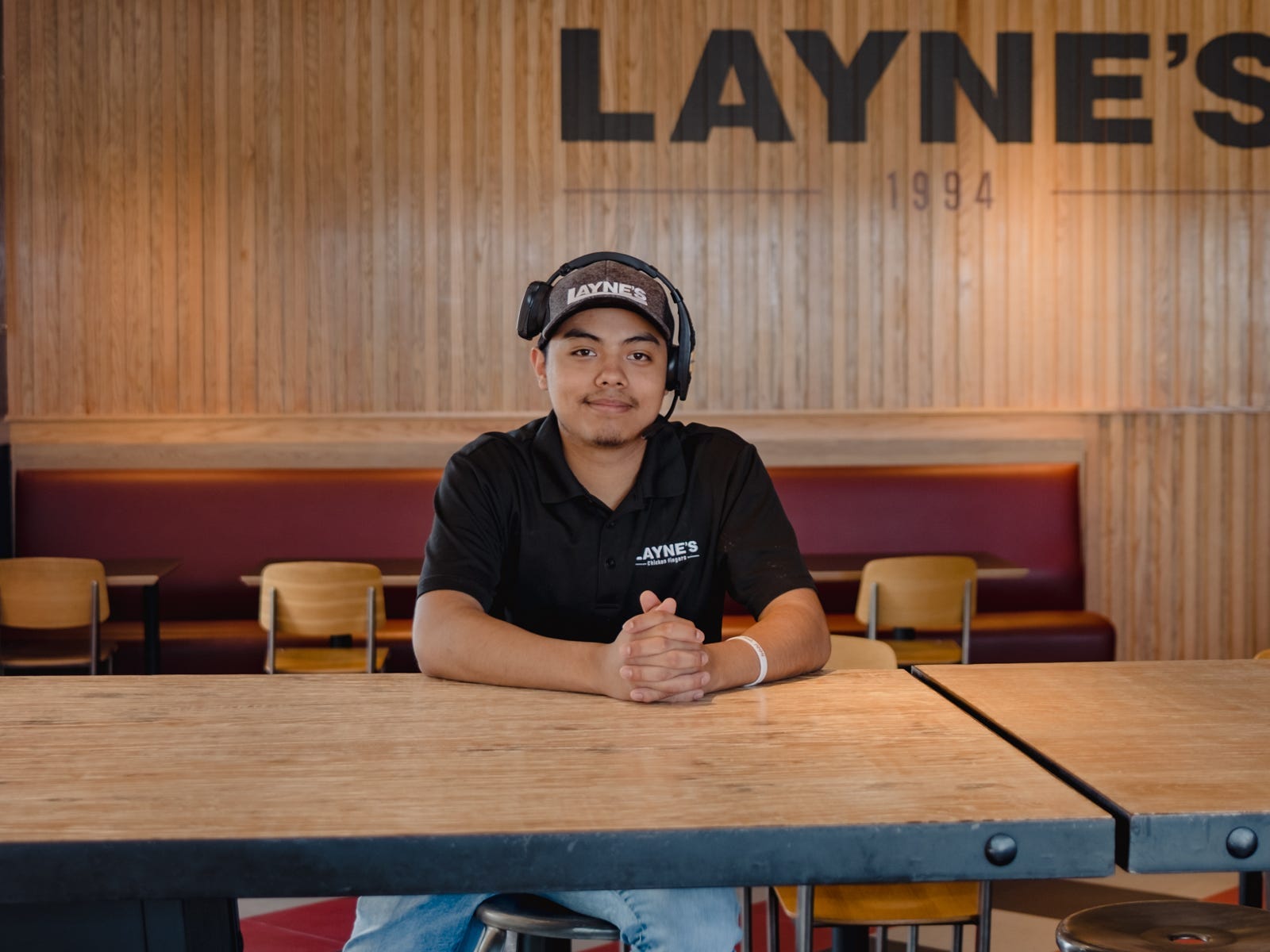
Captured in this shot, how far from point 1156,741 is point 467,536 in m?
1.13

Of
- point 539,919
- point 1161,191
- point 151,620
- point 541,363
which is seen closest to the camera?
point 539,919

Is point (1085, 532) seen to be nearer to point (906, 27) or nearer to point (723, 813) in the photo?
point (906, 27)

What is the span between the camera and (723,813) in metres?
1.24

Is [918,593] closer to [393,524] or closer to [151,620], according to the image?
[393,524]

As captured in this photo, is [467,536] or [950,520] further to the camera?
[950,520]

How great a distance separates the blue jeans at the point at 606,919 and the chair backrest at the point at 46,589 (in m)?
3.26

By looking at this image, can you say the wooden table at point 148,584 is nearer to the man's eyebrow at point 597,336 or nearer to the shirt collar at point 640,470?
the shirt collar at point 640,470

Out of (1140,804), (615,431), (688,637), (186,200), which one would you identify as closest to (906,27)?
(186,200)

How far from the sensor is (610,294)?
2.18 m

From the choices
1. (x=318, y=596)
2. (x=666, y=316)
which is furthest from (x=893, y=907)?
(x=318, y=596)

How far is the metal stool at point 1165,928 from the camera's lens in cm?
188

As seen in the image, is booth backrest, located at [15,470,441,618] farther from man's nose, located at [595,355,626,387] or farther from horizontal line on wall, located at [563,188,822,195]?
man's nose, located at [595,355,626,387]

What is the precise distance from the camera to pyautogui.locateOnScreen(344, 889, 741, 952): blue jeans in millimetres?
1607

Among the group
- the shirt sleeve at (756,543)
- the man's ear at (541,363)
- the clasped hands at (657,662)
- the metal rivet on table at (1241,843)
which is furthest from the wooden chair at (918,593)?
the metal rivet on table at (1241,843)
